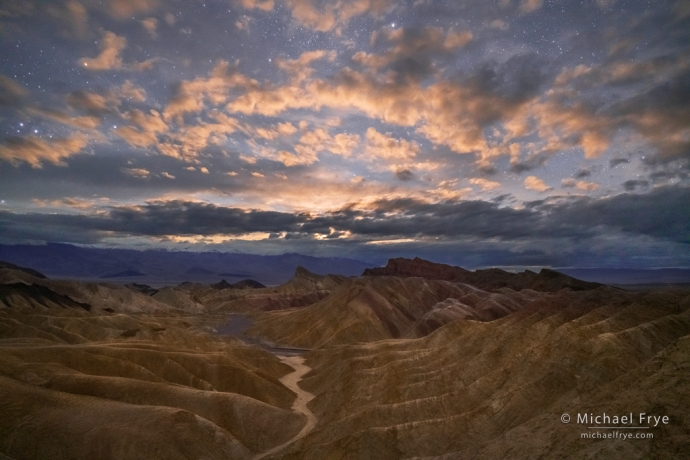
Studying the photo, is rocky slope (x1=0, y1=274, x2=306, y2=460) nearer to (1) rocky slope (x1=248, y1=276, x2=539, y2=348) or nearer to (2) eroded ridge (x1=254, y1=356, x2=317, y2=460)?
(2) eroded ridge (x1=254, y1=356, x2=317, y2=460)

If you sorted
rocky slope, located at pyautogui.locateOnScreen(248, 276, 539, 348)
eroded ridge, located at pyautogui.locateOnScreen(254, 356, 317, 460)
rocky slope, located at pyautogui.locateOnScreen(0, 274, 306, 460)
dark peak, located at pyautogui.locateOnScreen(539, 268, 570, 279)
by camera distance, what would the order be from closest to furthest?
rocky slope, located at pyautogui.locateOnScreen(0, 274, 306, 460) → eroded ridge, located at pyautogui.locateOnScreen(254, 356, 317, 460) → rocky slope, located at pyautogui.locateOnScreen(248, 276, 539, 348) → dark peak, located at pyautogui.locateOnScreen(539, 268, 570, 279)

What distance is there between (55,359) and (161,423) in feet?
92.9

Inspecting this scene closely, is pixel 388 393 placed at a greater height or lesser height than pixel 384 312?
greater

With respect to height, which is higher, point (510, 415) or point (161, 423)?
point (510, 415)

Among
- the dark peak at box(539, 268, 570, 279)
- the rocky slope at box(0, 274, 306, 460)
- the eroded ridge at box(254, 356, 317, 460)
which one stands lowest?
the eroded ridge at box(254, 356, 317, 460)

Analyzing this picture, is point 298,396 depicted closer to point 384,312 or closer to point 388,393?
point 388,393

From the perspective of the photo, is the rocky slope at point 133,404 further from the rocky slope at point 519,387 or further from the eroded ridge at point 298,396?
the rocky slope at point 519,387

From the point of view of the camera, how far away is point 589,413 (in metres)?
27.2

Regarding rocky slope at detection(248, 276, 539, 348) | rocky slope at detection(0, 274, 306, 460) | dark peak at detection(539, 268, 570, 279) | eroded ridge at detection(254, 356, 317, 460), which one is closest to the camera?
rocky slope at detection(0, 274, 306, 460)

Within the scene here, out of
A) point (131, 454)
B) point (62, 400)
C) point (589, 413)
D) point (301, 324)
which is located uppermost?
point (589, 413)

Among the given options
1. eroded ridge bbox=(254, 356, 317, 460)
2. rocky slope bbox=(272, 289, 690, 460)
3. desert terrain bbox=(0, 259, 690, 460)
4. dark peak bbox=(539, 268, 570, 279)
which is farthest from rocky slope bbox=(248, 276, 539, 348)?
dark peak bbox=(539, 268, 570, 279)

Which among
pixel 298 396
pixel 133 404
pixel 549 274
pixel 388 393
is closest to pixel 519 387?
pixel 388 393

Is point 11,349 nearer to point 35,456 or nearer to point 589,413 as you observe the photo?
point 35,456

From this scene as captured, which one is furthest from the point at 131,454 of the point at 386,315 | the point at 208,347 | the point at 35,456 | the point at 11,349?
the point at 386,315
